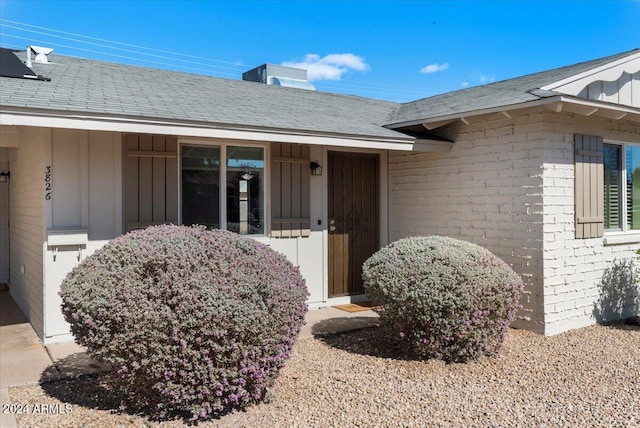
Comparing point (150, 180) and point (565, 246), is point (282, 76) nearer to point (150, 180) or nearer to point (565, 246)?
point (150, 180)

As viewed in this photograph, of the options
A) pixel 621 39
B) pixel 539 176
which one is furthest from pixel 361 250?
pixel 621 39

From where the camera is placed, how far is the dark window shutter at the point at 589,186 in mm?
5988

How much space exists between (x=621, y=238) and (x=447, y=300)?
3.74 metres

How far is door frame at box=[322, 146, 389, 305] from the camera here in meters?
7.20

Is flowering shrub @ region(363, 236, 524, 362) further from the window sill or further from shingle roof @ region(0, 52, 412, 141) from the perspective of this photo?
the window sill

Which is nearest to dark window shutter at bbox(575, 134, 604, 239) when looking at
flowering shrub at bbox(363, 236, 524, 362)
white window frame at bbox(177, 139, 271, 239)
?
flowering shrub at bbox(363, 236, 524, 362)

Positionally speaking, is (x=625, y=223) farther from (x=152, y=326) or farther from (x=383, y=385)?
(x=152, y=326)

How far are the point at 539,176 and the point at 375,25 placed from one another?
13691mm

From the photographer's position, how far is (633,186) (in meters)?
6.90

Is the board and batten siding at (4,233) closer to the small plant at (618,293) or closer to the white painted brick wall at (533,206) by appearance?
the white painted brick wall at (533,206)

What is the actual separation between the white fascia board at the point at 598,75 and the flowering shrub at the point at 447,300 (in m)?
2.35

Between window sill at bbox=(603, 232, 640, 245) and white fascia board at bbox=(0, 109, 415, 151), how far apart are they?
2963 millimetres

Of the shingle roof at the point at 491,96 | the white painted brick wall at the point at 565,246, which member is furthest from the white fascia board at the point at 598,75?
the white painted brick wall at the point at 565,246

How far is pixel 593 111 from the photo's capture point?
5.74 meters
